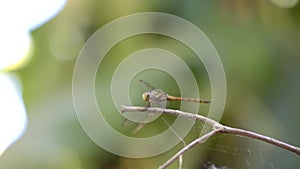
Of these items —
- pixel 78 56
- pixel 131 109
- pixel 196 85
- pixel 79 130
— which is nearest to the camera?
pixel 131 109

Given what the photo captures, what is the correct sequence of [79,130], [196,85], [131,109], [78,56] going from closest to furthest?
[131,109] < [196,85] < [79,130] < [78,56]

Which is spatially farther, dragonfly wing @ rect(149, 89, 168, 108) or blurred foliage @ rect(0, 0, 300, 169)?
blurred foliage @ rect(0, 0, 300, 169)

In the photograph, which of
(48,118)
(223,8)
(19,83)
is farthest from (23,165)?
(223,8)

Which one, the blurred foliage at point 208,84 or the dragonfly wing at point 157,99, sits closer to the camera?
the dragonfly wing at point 157,99

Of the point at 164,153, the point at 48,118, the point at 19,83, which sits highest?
the point at 19,83

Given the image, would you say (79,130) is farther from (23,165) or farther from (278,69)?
(278,69)

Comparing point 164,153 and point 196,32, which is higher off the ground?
point 196,32

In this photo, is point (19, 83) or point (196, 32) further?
point (19, 83)

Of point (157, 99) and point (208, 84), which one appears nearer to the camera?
point (157, 99)
